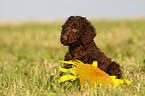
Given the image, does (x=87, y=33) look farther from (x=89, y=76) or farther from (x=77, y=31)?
(x=89, y=76)

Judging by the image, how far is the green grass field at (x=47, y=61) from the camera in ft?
11.1

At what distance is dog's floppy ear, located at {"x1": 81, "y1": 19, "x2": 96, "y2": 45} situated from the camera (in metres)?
3.79

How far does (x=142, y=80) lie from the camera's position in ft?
12.6

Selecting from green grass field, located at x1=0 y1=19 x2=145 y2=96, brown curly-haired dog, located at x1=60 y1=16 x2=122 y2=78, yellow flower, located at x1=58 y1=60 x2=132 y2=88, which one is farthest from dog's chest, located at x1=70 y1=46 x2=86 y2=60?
green grass field, located at x1=0 y1=19 x2=145 y2=96

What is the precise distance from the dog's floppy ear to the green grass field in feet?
2.89

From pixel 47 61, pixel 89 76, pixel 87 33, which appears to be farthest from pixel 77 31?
pixel 47 61

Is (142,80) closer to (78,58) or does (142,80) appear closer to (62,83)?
(78,58)

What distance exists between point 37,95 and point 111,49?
7.31 m

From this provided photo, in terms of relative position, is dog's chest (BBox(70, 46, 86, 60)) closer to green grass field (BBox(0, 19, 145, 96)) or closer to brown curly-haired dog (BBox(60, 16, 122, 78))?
brown curly-haired dog (BBox(60, 16, 122, 78))

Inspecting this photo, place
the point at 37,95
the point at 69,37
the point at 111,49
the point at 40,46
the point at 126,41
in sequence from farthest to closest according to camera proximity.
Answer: the point at 40,46
the point at 126,41
the point at 111,49
the point at 69,37
the point at 37,95

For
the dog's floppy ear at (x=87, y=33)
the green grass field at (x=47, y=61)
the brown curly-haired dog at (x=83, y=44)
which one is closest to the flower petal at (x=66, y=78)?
the green grass field at (x=47, y=61)

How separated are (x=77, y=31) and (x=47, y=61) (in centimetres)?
309

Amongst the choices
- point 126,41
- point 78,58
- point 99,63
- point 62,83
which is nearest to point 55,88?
point 62,83

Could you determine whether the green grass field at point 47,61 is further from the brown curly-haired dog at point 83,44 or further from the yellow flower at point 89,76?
the brown curly-haired dog at point 83,44
